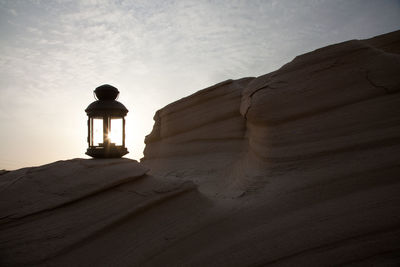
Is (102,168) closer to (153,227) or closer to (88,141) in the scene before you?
(88,141)

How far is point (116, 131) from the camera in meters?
4.21

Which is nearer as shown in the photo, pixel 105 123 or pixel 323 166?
pixel 323 166

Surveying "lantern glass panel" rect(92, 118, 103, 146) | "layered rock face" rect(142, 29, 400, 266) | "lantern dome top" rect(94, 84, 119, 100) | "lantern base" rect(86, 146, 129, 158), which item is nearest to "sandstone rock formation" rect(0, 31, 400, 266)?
"layered rock face" rect(142, 29, 400, 266)

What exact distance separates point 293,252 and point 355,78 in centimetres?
350

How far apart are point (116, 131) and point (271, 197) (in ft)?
9.62

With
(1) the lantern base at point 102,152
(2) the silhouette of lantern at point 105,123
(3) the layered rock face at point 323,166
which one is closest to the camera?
(3) the layered rock face at point 323,166

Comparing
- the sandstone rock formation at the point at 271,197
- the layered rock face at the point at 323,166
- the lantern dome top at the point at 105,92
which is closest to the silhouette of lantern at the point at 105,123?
the lantern dome top at the point at 105,92

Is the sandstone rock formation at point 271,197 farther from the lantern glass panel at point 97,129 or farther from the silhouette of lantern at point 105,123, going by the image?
the lantern glass panel at point 97,129

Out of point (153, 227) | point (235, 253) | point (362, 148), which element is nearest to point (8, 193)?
point (153, 227)

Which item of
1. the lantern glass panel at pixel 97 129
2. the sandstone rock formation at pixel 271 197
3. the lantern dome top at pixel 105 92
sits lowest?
the sandstone rock formation at pixel 271 197

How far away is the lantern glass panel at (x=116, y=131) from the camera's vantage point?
4.15 metres

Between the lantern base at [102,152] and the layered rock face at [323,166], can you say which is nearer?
the layered rock face at [323,166]

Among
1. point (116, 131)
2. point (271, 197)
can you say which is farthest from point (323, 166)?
point (116, 131)

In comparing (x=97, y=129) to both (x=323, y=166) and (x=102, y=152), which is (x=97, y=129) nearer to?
(x=102, y=152)
